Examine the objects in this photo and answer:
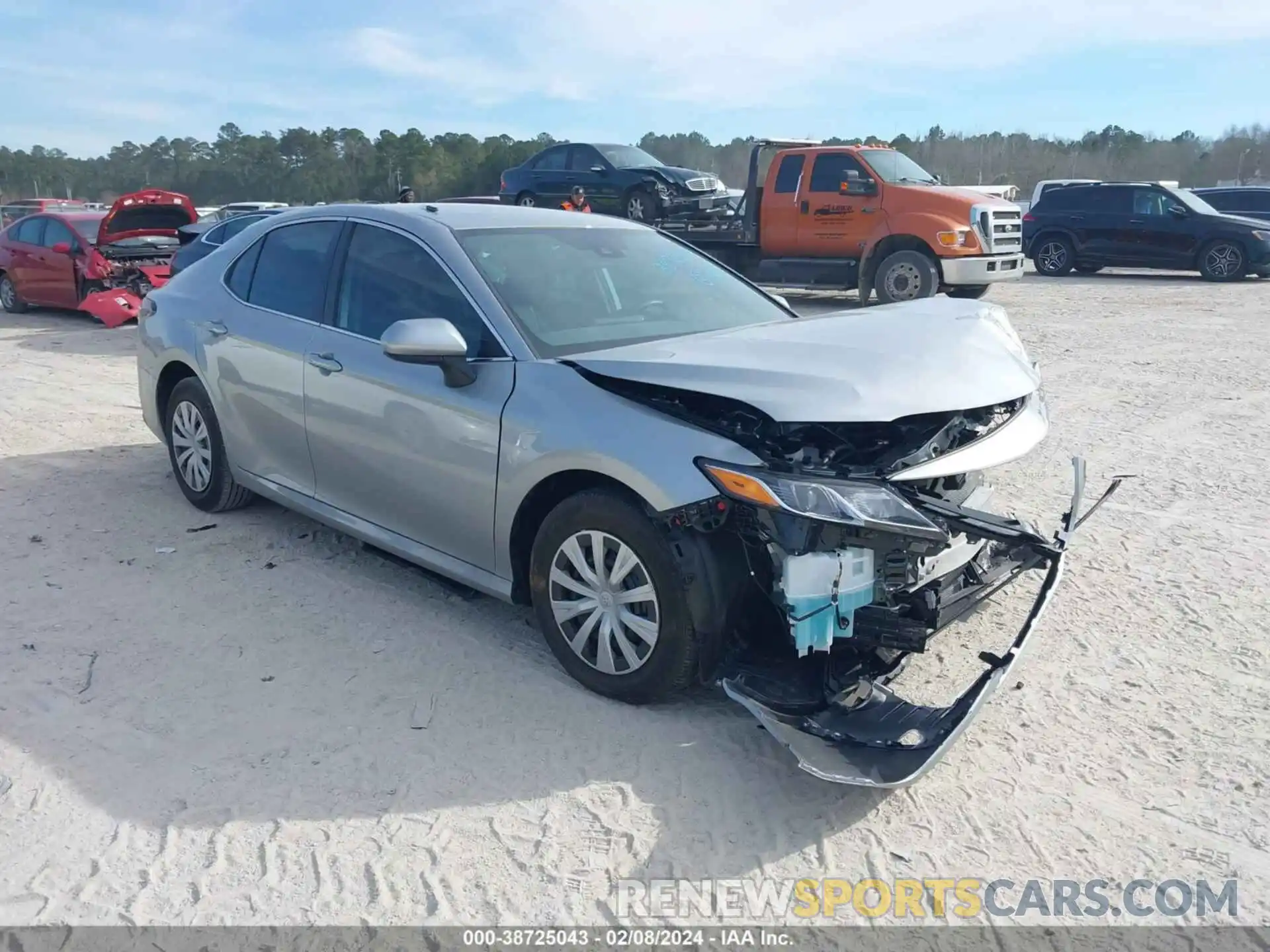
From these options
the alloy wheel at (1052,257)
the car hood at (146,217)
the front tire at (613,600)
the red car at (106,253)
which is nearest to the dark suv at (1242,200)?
the alloy wheel at (1052,257)

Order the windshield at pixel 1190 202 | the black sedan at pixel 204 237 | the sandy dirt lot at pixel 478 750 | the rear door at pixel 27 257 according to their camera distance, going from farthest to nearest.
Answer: the windshield at pixel 1190 202, the rear door at pixel 27 257, the black sedan at pixel 204 237, the sandy dirt lot at pixel 478 750

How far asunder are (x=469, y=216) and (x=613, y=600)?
2122 mm

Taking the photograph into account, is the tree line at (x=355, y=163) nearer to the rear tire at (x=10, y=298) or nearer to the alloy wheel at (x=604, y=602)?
the rear tire at (x=10, y=298)

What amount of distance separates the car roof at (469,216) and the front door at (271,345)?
0.12 meters

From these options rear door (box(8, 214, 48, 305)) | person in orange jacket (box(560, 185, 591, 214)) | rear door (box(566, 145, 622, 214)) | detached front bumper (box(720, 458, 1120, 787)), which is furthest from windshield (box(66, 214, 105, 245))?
detached front bumper (box(720, 458, 1120, 787))

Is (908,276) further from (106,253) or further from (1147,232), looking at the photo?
(106,253)

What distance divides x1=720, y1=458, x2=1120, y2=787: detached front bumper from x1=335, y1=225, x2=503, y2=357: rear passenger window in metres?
1.83

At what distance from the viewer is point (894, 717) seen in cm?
336

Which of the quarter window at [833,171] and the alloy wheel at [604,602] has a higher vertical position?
the quarter window at [833,171]

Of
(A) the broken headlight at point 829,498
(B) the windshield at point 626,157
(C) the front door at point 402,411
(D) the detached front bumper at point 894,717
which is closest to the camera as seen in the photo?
(D) the detached front bumper at point 894,717

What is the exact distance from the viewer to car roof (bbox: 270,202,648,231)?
185 inches

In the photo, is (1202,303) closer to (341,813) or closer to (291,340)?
(291,340)

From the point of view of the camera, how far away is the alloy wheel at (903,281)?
13.9m

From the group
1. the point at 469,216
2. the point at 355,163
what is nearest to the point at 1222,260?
the point at 469,216
